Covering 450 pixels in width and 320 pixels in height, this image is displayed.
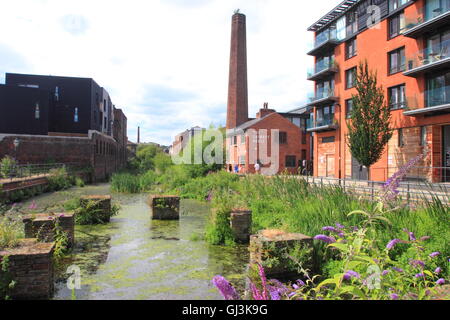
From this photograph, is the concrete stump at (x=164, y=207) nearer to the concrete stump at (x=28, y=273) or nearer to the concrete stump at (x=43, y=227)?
the concrete stump at (x=43, y=227)

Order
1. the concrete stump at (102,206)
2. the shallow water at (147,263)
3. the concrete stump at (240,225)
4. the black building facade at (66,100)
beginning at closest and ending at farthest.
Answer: the shallow water at (147,263), the concrete stump at (240,225), the concrete stump at (102,206), the black building facade at (66,100)

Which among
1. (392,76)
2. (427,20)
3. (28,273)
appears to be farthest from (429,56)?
(28,273)

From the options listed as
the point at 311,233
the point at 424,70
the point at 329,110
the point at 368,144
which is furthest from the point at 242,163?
the point at 311,233

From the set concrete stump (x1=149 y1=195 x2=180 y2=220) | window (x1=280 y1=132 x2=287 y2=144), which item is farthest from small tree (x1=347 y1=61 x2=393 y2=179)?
window (x1=280 y1=132 x2=287 y2=144)

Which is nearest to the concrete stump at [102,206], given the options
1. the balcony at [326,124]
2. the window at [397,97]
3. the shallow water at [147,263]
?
the shallow water at [147,263]

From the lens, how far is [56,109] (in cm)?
3950

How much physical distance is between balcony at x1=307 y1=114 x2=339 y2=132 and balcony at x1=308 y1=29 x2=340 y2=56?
6.58 m

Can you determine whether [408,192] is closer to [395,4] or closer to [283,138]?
[395,4]

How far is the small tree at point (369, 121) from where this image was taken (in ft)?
67.9

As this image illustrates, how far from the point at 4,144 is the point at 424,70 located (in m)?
35.0

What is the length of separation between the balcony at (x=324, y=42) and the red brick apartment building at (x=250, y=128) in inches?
375

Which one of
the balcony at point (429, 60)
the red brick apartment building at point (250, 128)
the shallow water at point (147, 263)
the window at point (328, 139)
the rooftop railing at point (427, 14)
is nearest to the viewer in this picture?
the shallow water at point (147, 263)

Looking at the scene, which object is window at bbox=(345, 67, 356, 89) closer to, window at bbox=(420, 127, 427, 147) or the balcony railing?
the balcony railing
